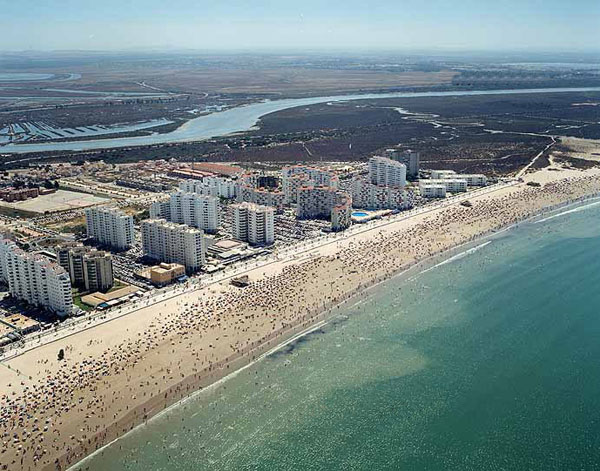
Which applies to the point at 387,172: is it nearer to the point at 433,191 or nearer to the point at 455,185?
the point at 433,191

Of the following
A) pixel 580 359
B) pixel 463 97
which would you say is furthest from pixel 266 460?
pixel 463 97

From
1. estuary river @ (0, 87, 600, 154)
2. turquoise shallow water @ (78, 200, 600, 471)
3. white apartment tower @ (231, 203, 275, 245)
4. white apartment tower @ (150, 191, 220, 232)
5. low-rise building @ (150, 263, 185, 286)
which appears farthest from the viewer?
estuary river @ (0, 87, 600, 154)

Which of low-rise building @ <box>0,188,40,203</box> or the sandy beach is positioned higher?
the sandy beach

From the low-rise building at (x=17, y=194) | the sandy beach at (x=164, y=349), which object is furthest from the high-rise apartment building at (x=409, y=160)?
the low-rise building at (x=17, y=194)

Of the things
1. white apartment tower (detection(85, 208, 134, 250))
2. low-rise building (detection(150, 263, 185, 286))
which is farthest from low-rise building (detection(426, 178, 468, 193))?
low-rise building (detection(150, 263, 185, 286))

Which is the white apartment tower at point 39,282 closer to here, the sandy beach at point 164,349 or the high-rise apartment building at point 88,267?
the high-rise apartment building at point 88,267

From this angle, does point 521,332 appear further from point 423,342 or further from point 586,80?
point 586,80

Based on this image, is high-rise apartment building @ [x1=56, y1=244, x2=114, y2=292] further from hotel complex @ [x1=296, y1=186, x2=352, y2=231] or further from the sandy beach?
hotel complex @ [x1=296, y1=186, x2=352, y2=231]
